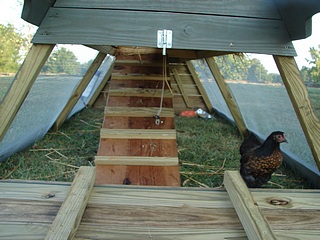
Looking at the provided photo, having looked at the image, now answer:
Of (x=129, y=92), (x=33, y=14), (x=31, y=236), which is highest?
(x=33, y=14)

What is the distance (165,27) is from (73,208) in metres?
0.77

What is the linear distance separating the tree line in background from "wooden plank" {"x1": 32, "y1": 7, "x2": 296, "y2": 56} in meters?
0.28

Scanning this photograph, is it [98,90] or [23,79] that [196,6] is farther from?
[98,90]

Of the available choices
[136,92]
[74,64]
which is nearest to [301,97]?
[136,92]

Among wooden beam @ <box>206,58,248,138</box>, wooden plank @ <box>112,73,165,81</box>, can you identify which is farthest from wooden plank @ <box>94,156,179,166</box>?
wooden beam @ <box>206,58,248,138</box>

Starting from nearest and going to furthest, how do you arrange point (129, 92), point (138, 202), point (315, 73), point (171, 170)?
point (138, 202)
point (315, 73)
point (171, 170)
point (129, 92)

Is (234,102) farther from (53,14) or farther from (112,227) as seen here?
(112,227)

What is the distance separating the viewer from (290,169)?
2055 millimetres

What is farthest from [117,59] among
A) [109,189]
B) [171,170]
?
[109,189]

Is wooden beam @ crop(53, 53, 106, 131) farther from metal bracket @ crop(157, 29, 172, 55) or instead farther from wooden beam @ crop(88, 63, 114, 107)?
metal bracket @ crop(157, 29, 172, 55)

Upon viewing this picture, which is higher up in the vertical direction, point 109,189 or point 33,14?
point 33,14

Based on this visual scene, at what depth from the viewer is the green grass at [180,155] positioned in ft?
5.99

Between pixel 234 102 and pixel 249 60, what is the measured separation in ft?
2.14

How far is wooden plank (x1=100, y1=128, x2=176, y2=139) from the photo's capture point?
68.2 inches
